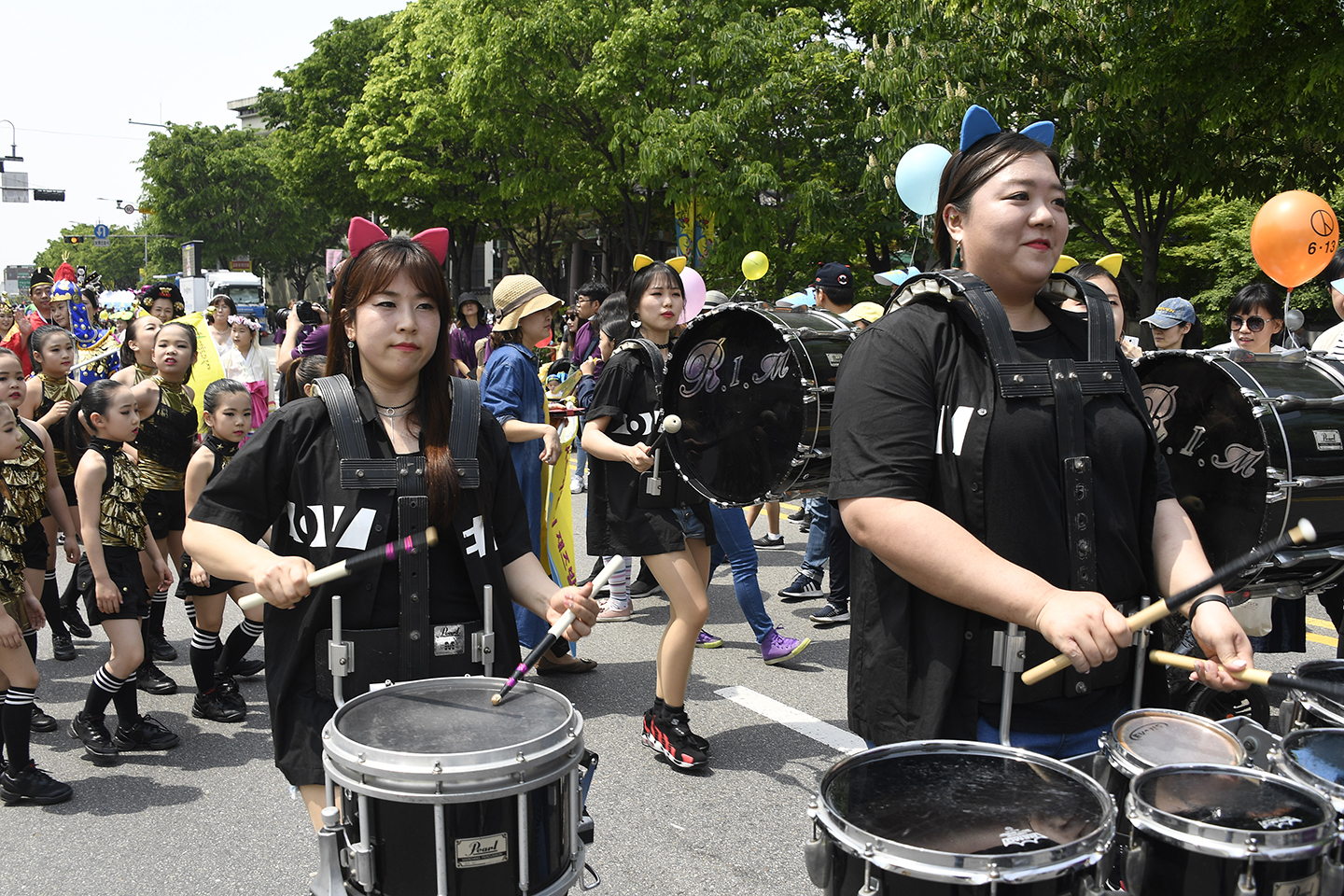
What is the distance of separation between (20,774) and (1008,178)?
435 cm

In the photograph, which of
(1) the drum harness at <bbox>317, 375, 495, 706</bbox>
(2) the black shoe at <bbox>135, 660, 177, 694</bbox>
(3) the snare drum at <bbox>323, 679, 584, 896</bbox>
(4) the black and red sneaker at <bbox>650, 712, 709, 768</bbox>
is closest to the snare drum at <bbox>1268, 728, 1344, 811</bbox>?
(3) the snare drum at <bbox>323, 679, 584, 896</bbox>

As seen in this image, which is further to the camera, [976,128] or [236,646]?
[236,646]

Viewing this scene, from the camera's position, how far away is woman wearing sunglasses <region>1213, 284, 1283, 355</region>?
6102 mm

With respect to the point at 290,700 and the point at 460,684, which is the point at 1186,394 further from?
the point at 290,700

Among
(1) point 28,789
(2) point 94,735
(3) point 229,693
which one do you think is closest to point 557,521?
(3) point 229,693

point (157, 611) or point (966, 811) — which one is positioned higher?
point (966, 811)

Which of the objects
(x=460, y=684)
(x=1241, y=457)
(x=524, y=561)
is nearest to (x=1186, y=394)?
(x=1241, y=457)

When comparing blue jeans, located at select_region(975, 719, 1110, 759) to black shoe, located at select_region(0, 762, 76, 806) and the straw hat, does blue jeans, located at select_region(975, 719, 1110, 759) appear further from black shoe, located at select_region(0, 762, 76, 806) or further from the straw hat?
the straw hat

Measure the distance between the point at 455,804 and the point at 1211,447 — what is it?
279 centimetres

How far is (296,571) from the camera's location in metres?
2.17

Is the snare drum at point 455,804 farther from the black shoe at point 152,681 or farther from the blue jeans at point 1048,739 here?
the black shoe at point 152,681

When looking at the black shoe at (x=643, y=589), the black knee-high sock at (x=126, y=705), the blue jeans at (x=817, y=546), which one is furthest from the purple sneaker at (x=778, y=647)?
the black knee-high sock at (x=126, y=705)

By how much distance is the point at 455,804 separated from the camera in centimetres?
191

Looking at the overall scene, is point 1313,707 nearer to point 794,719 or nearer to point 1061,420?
point 1061,420
